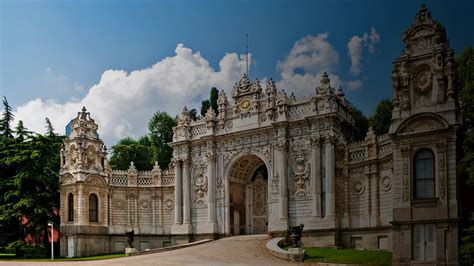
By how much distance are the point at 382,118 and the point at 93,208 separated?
21651 mm

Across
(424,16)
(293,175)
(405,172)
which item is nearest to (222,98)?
(293,175)

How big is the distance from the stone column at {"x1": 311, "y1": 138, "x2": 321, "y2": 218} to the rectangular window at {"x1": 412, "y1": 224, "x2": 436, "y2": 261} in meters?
9.69

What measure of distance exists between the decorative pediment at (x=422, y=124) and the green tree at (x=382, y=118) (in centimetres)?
1711

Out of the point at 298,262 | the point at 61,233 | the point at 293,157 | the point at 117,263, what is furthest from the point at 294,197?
the point at 61,233

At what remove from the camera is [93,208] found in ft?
121

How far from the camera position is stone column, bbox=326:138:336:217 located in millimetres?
30156

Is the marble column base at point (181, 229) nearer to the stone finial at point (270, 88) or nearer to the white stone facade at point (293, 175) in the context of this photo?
the white stone facade at point (293, 175)

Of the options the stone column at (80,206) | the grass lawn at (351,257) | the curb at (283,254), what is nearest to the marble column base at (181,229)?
the stone column at (80,206)

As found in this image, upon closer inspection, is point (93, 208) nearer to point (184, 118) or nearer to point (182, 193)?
point (182, 193)

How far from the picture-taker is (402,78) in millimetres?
22531

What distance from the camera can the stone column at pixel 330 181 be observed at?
30.2m

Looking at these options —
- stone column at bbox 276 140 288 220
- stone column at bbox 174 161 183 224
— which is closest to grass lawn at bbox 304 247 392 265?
stone column at bbox 276 140 288 220

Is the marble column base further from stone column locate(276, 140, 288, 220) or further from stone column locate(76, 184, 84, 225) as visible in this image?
stone column locate(276, 140, 288, 220)

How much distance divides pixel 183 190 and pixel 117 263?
12.4 meters
